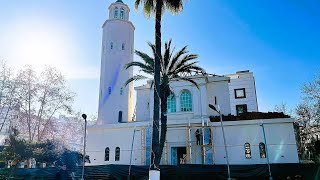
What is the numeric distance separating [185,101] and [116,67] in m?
10.1

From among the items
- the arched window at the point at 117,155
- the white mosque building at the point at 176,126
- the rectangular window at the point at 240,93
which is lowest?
the arched window at the point at 117,155

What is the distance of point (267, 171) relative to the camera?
54.0ft

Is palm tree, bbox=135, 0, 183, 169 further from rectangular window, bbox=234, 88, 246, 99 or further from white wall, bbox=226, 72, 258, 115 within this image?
rectangular window, bbox=234, 88, 246, 99

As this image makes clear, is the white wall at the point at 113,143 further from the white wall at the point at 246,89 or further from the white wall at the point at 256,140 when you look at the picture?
the white wall at the point at 246,89

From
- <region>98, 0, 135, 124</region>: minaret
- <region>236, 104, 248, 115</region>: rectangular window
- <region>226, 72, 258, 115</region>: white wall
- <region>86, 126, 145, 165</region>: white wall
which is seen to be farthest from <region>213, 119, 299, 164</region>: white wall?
<region>236, 104, 248, 115</region>: rectangular window

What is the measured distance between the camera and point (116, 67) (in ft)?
106

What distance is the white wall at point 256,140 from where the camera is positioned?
21531 millimetres

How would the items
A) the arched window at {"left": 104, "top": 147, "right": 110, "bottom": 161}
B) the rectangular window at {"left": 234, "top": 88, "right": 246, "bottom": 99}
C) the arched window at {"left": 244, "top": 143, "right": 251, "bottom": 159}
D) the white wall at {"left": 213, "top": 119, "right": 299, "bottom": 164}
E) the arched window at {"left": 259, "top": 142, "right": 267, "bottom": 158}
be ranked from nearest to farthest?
the white wall at {"left": 213, "top": 119, "right": 299, "bottom": 164}, the arched window at {"left": 259, "top": 142, "right": 267, "bottom": 158}, the arched window at {"left": 244, "top": 143, "right": 251, "bottom": 159}, the arched window at {"left": 104, "top": 147, "right": 110, "bottom": 161}, the rectangular window at {"left": 234, "top": 88, "right": 246, "bottom": 99}

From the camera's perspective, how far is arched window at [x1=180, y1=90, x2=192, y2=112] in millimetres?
26938

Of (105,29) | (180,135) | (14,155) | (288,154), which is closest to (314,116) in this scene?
(288,154)

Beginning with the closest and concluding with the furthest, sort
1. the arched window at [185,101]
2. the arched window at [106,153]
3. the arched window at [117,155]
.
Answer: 1. the arched window at [117,155]
2. the arched window at [106,153]
3. the arched window at [185,101]

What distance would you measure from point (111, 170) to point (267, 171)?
33.2 ft

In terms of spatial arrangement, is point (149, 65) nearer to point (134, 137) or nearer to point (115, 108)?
point (134, 137)

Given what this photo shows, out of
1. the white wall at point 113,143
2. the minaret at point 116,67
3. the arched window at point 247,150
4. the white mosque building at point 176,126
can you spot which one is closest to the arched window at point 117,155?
the white mosque building at point 176,126
